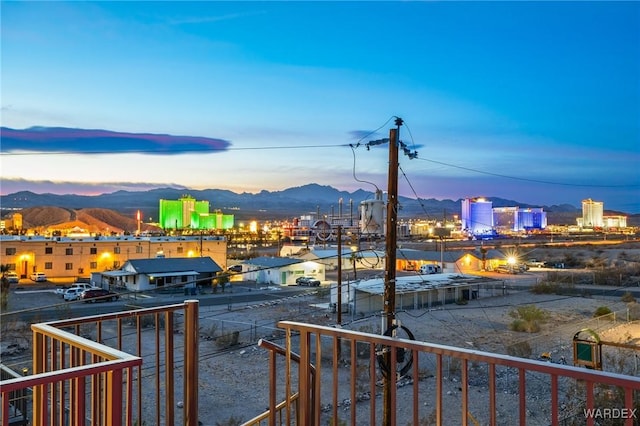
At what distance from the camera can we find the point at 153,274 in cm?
3281

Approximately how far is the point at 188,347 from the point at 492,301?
27.2 meters

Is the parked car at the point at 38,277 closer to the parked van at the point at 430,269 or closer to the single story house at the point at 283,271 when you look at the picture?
the single story house at the point at 283,271

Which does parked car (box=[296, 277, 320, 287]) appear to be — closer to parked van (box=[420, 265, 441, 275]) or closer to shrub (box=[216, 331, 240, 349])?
parked van (box=[420, 265, 441, 275])

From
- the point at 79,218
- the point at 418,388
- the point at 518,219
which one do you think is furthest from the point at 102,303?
the point at 518,219

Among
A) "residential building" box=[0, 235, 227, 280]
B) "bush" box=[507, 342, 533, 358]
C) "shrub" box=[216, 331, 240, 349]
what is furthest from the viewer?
"residential building" box=[0, 235, 227, 280]

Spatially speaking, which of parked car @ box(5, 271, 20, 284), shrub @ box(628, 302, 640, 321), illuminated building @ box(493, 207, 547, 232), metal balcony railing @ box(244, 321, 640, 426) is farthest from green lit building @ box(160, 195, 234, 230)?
metal balcony railing @ box(244, 321, 640, 426)

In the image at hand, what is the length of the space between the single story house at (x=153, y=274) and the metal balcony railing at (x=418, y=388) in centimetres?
1845

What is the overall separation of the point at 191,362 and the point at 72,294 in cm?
2662

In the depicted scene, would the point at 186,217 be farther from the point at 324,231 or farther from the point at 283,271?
the point at 324,231

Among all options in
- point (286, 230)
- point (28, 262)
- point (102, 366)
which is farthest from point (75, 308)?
point (286, 230)

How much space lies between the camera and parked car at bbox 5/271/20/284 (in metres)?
34.4

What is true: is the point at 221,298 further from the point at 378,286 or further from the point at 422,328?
the point at 422,328

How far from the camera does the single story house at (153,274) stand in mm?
32531

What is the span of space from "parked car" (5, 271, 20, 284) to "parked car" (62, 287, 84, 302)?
9.55 metres
